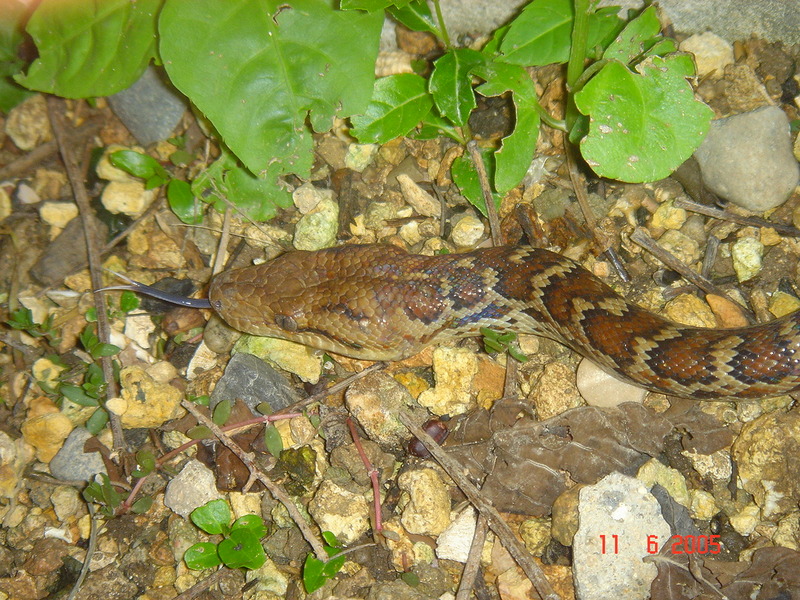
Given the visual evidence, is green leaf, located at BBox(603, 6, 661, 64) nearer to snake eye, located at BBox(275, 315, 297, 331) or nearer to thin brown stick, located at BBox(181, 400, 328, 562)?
snake eye, located at BBox(275, 315, 297, 331)

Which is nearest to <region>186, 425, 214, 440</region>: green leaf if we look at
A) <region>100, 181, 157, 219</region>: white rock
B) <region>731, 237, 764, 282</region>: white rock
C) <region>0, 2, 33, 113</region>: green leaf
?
<region>100, 181, 157, 219</region>: white rock

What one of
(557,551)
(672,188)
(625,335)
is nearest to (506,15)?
(672,188)

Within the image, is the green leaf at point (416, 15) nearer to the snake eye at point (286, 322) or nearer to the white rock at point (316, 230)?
the white rock at point (316, 230)

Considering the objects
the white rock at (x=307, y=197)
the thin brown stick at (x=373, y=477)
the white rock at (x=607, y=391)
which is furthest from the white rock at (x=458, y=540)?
the white rock at (x=307, y=197)

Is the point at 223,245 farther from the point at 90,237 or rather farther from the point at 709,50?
the point at 709,50

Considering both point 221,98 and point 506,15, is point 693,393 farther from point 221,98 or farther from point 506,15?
point 221,98

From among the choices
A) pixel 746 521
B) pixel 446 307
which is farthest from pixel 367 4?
pixel 746 521
